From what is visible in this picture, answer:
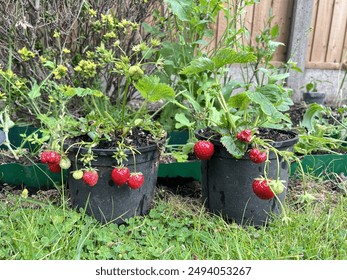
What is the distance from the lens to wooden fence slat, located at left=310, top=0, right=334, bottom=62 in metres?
3.83

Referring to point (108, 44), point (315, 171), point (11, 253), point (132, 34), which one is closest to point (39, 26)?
point (108, 44)

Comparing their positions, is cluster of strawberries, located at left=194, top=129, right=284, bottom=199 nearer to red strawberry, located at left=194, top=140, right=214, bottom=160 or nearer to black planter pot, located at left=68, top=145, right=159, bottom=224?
red strawberry, located at left=194, top=140, right=214, bottom=160

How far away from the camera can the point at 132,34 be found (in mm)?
2311

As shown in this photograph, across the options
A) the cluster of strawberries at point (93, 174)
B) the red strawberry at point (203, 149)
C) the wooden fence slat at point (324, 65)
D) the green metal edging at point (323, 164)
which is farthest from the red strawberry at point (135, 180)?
the wooden fence slat at point (324, 65)

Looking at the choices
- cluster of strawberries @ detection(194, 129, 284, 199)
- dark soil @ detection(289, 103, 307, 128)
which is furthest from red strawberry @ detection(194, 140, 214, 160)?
dark soil @ detection(289, 103, 307, 128)

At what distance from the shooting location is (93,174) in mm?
1382

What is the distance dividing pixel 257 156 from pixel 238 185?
0.63ft

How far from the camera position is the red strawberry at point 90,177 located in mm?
1373

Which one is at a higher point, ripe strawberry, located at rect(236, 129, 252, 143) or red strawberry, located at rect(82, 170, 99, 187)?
ripe strawberry, located at rect(236, 129, 252, 143)

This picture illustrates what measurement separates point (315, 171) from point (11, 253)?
4.95ft

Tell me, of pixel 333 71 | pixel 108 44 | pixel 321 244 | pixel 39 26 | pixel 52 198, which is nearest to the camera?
pixel 321 244

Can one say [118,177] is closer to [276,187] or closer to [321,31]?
[276,187]

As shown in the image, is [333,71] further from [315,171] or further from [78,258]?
[78,258]

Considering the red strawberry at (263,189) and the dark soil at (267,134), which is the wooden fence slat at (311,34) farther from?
the red strawberry at (263,189)
